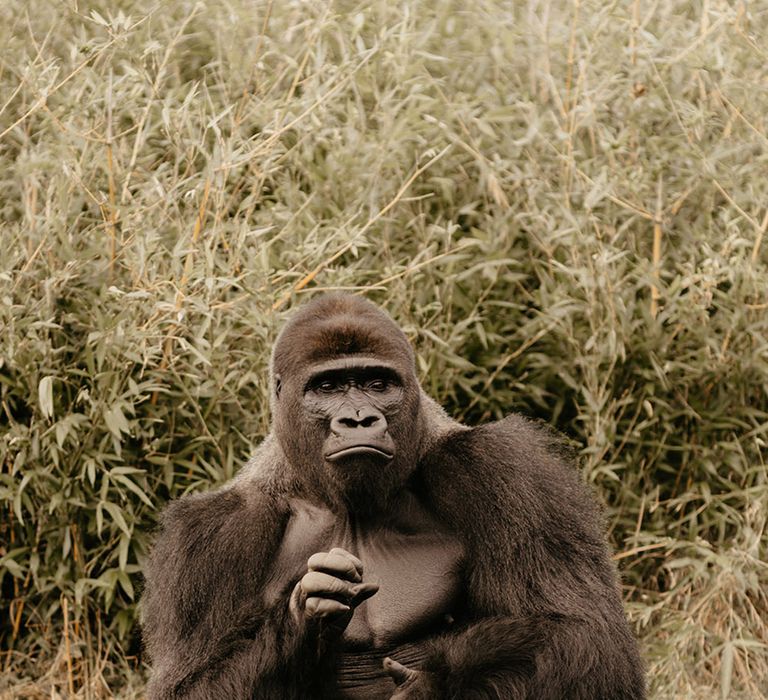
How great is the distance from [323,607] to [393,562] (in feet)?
1.60

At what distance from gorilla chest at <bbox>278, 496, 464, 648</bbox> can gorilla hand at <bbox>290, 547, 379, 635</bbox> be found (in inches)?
13.2

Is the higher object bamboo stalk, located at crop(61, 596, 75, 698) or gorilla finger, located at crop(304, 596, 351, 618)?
gorilla finger, located at crop(304, 596, 351, 618)

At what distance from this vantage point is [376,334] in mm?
4449

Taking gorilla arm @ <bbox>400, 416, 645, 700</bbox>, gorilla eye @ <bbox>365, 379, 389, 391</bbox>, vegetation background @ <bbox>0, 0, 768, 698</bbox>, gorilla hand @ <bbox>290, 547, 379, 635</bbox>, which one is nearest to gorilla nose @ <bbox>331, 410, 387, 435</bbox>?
gorilla eye @ <bbox>365, 379, 389, 391</bbox>

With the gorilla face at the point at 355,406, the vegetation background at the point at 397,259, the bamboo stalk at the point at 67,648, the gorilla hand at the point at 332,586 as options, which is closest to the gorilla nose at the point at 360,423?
the gorilla face at the point at 355,406

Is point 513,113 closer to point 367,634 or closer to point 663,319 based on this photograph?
point 663,319

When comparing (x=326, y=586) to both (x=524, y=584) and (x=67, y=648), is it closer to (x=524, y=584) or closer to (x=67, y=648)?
(x=524, y=584)

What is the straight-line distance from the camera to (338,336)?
4.43 metres

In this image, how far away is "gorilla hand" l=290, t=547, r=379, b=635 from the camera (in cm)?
406

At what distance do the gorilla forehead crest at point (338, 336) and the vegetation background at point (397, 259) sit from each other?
99 cm

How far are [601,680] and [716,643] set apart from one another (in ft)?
5.95

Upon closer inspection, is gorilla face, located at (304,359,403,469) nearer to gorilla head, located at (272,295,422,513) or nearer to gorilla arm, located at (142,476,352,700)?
gorilla head, located at (272,295,422,513)

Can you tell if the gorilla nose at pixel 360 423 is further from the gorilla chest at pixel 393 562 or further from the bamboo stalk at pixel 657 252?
the bamboo stalk at pixel 657 252

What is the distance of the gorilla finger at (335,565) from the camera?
4.06m
